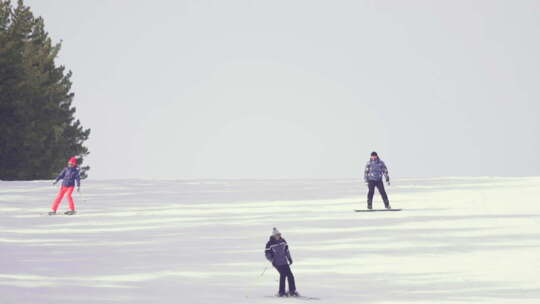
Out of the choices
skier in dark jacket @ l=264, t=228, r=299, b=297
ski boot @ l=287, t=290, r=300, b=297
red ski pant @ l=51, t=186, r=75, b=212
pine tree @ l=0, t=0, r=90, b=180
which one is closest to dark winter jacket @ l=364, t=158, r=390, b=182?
red ski pant @ l=51, t=186, r=75, b=212

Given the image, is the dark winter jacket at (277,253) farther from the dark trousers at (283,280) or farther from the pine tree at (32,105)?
the pine tree at (32,105)

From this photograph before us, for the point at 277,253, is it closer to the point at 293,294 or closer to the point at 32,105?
the point at 293,294

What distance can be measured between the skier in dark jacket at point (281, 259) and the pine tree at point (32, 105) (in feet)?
175

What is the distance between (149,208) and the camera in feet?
102

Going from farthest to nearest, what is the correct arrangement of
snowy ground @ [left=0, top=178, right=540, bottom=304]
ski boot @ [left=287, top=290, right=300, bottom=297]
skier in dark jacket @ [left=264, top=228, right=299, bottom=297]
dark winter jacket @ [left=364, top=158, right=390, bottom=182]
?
dark winter jacket @ [left=364, top=158, right=390, bottom=182] < snowy ground @ [left=0, top=178, right=540, bottom=304] < skier in dark jacket @ [left=264, top=228, right=299, bottom=297] < ski boot @ [left=287, top=290, right=300, bottom=297]

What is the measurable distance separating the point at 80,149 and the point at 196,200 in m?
47.5

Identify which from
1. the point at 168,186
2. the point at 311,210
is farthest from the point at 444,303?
the point at 168,186

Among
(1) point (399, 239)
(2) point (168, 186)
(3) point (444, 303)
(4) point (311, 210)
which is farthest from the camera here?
(2) point (168, 186)

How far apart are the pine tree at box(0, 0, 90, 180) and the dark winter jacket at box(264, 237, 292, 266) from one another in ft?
175

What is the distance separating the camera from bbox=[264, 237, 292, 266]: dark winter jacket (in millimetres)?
15820

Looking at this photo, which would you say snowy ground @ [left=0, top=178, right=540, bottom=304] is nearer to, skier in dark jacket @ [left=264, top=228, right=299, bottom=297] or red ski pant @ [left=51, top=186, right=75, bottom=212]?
skier in dark jacket @ [left=264, top=228, right=299, bottom=297]

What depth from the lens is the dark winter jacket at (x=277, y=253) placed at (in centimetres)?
1582

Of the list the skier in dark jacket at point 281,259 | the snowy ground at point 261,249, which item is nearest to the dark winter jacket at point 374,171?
the snowy ground at point 261,249

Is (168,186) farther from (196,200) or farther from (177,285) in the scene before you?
(177,285)
